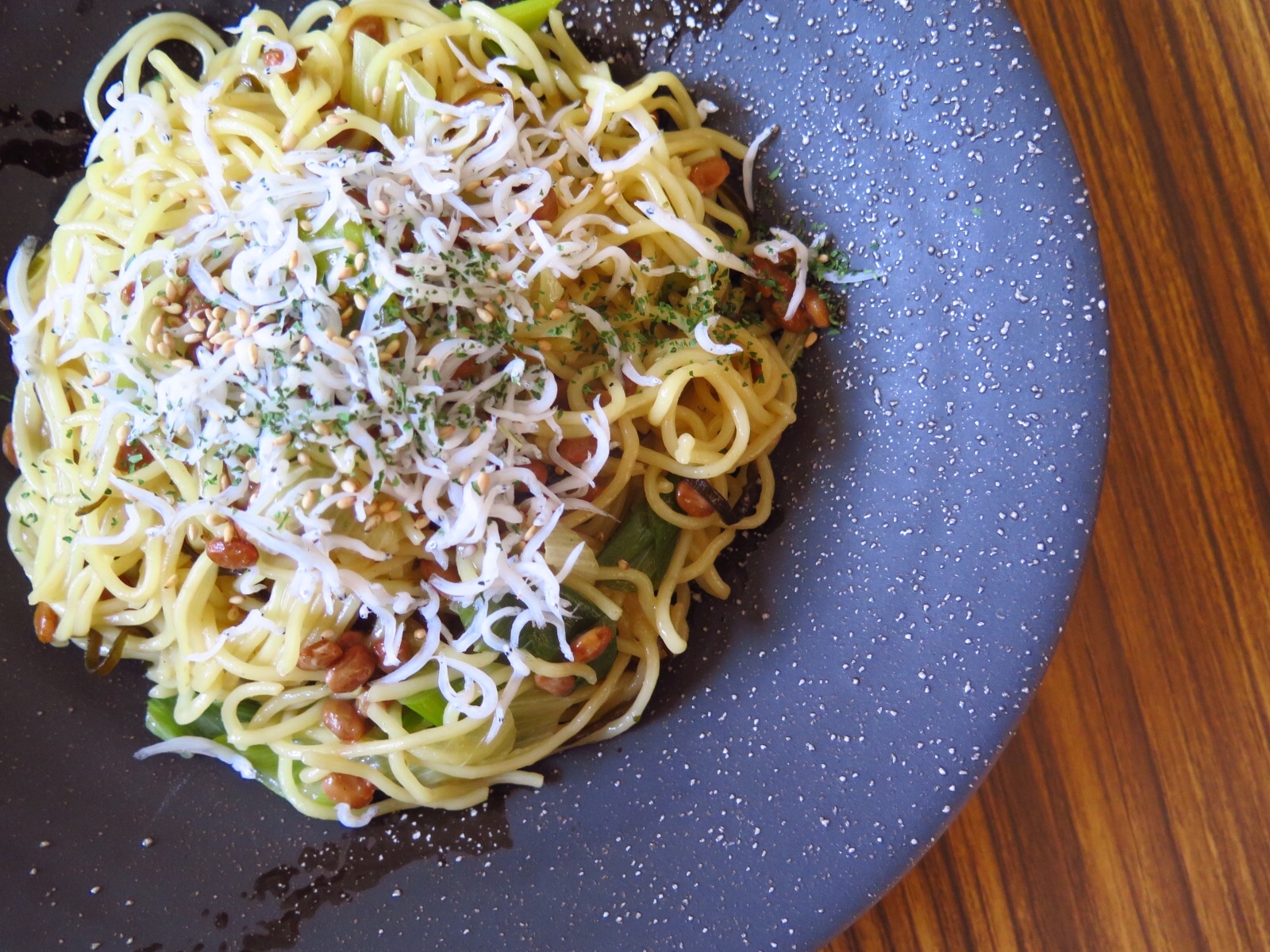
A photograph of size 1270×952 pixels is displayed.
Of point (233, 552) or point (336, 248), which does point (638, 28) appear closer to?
point (336, 248)

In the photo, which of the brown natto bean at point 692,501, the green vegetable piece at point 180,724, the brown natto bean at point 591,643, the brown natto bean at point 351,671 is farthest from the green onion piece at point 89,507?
the brown natto bean at point 692,501

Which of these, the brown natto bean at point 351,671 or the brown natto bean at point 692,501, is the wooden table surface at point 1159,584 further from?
the brown natto bean at point 351,671

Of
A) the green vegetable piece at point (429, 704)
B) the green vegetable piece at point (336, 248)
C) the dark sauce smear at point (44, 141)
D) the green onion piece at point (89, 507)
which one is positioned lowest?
the green onion piece at point (89, 507)

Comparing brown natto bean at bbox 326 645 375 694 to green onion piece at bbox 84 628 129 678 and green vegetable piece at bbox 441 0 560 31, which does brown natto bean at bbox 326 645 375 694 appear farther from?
green vegetable piece at bbox 441 0 560 31

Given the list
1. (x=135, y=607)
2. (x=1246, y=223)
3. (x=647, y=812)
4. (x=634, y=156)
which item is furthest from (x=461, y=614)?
(x=1246, y=223)

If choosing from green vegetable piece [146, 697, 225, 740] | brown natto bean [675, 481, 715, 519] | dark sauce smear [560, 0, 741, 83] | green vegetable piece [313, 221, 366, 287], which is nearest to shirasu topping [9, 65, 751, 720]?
green vegetable piece [313, 221, 366, 287]

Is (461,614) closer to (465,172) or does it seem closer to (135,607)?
(135,607)

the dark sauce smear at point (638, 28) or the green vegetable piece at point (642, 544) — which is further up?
the dark sauce smear at point (638, 28)
